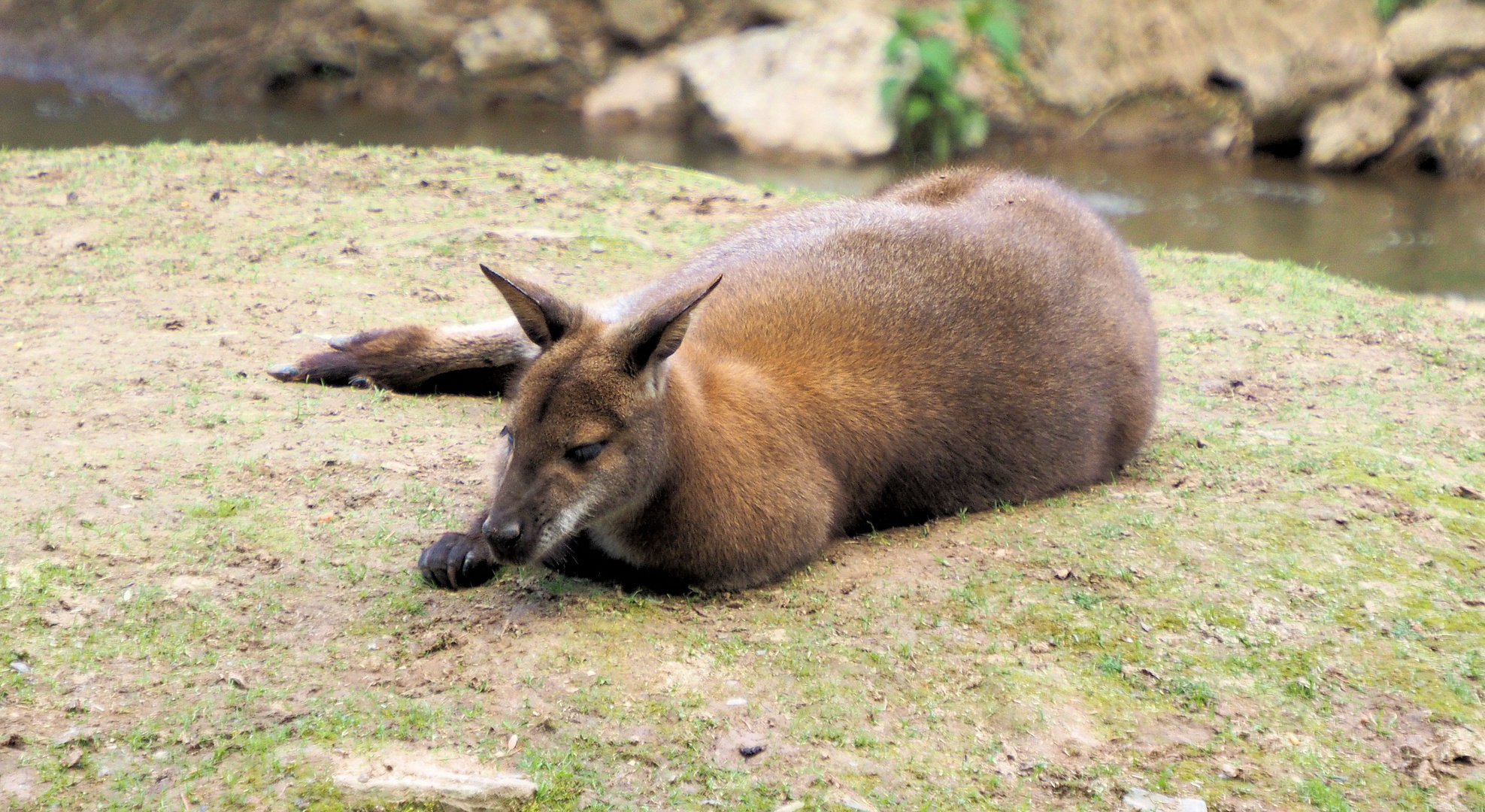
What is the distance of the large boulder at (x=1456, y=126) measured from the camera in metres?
13.9

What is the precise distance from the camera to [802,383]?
12.0 feet

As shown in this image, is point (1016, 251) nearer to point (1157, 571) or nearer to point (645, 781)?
point (1157, 571)

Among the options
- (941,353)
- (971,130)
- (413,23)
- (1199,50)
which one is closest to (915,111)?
(971,130)

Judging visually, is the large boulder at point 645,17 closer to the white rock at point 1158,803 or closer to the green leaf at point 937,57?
the green leaf at point 937,57

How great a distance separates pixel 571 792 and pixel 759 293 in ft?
6.21

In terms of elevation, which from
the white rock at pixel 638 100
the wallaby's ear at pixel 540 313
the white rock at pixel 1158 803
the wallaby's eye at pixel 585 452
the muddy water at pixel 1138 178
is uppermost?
the wallaby's ear at pixel 540 313

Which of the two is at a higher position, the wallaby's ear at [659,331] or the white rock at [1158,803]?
the wallaby's ear at [659,331]

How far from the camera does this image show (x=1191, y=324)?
618cm

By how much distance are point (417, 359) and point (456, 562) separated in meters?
1.63

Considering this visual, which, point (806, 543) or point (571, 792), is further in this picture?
point (806, 543)

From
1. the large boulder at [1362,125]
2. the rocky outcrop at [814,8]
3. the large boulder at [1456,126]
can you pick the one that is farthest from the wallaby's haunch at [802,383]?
the large boulder at [1456,126]

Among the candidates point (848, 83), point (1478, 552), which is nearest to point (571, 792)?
point (1478, 552)

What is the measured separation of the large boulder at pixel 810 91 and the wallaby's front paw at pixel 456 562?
36.0 feet

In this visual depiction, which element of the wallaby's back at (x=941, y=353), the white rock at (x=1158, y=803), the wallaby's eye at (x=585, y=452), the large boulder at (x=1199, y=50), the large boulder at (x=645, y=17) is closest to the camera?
the white rock at (x=1158, y=803)
